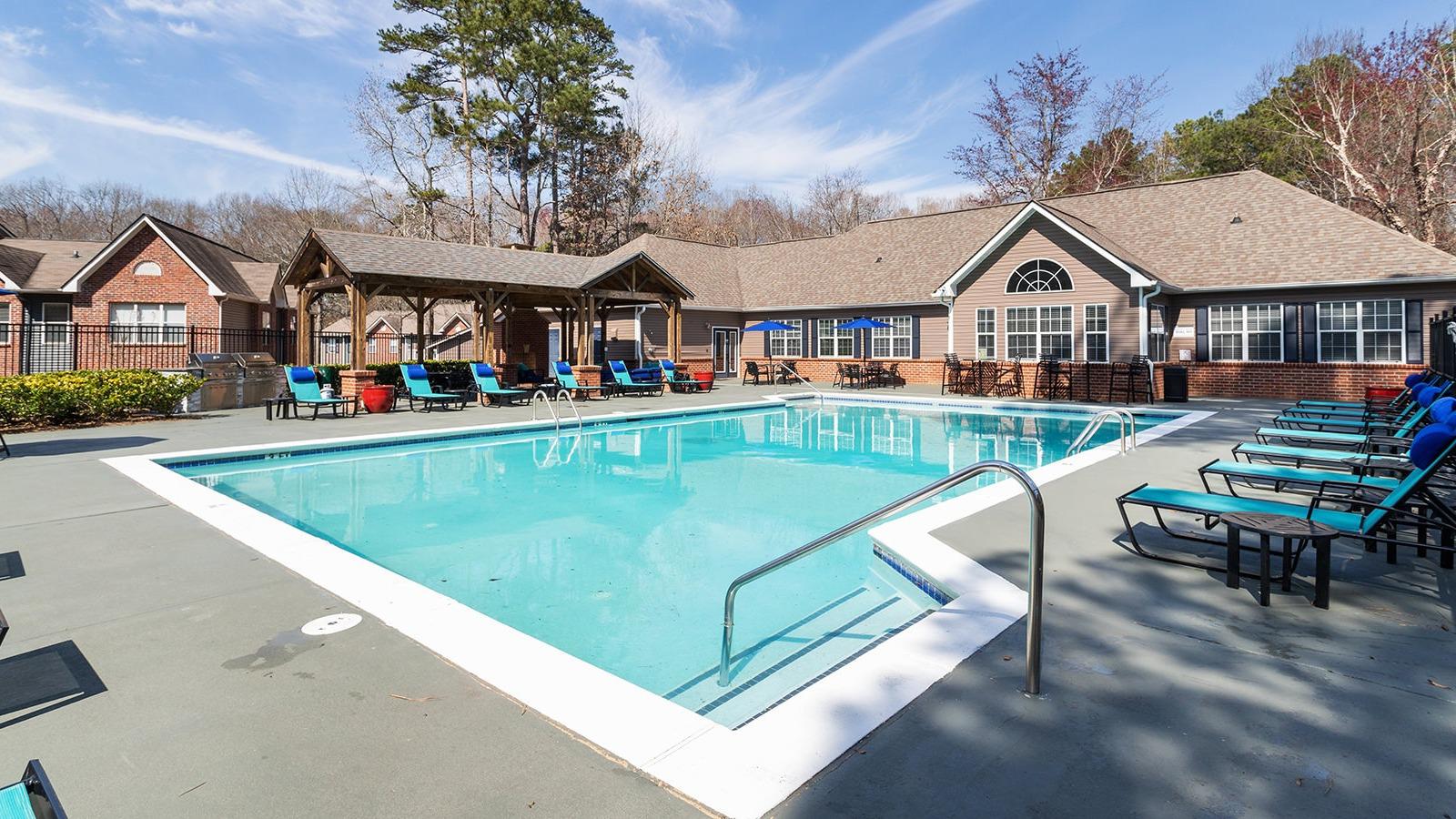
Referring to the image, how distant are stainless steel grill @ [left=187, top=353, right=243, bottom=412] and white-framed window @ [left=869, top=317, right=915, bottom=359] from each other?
757 inches

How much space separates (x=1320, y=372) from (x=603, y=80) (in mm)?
32391

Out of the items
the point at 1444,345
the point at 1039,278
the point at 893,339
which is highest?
the point at 1039,278

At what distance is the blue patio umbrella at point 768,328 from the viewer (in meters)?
27.1

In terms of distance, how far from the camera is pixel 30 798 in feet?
5.06

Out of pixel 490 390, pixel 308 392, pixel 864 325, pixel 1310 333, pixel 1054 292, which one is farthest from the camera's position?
pixel 864 325

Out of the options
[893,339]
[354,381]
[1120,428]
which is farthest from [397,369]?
[1120,428]

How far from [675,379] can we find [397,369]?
7.74 m

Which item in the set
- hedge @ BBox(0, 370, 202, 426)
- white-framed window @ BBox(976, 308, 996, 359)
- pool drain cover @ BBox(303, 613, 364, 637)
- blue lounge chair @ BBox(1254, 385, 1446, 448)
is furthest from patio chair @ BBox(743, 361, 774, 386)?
pool drain cover @ BBox(303, 613, 364, 637)

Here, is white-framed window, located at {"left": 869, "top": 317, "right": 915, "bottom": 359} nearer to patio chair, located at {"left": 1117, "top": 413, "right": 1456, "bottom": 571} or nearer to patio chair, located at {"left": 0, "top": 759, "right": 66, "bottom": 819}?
patio chair, located at {"left": 1117, "top": 413, "right": 1456, "bottom": 571}

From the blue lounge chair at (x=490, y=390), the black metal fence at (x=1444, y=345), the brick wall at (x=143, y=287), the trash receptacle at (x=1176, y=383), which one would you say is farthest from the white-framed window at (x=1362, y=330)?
the brick wall at (x=143, y=287)

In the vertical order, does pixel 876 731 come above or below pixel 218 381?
below

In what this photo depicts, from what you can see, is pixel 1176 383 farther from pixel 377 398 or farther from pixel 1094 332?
pixel 377 398

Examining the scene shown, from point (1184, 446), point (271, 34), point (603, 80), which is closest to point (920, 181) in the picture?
point (603, 80)

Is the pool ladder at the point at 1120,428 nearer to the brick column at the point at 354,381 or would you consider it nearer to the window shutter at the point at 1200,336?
the window shutter at the point at 1200,336
